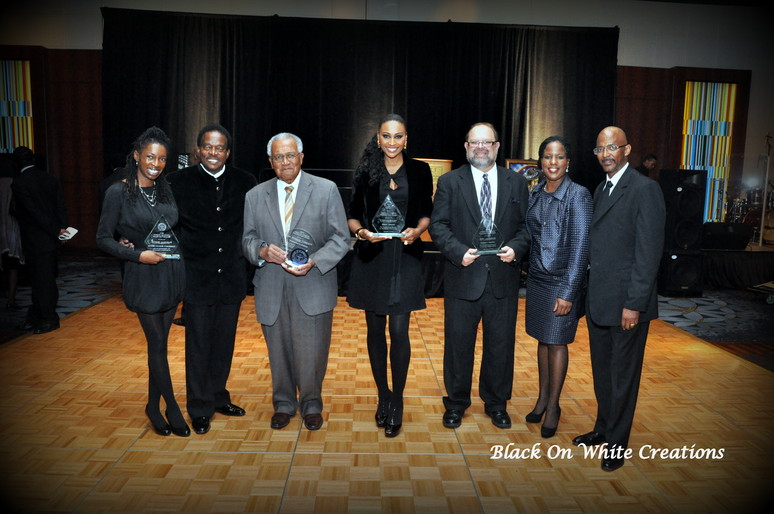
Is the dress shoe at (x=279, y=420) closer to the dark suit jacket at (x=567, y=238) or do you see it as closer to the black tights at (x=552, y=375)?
the black tights at (x=552, y=375)

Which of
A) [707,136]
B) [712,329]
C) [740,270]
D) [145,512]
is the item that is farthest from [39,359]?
[707,136]

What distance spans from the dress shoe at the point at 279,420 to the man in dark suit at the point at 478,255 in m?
0.91

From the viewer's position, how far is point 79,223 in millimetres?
10156

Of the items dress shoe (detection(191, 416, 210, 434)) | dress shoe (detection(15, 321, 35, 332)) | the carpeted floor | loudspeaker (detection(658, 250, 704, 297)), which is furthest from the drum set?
dress shoe (detection(15, 321, 35, 332))

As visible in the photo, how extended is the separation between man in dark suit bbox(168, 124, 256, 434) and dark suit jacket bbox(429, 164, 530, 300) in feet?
3.64

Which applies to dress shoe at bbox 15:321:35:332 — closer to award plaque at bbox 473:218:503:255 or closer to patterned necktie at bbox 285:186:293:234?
patterned necktie at bbox 285:186:293:234

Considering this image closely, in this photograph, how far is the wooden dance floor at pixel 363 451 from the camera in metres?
2.49

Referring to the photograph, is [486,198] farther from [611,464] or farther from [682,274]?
[682,274]

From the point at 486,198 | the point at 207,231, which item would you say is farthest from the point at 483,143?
the point at 207,231

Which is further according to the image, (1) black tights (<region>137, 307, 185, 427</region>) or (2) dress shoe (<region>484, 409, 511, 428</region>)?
(2) dress shoe (<region>484, 409, 511, 428</region>)

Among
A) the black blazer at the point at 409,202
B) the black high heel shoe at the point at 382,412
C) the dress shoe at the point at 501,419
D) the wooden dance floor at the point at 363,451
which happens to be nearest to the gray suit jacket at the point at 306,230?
the black blazer at the point at 409,202

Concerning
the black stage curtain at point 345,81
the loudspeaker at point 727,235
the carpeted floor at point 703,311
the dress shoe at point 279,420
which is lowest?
the carpeted floor at point 703,311

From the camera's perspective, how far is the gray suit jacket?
3021 mm

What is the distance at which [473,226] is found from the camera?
10.1 ft
